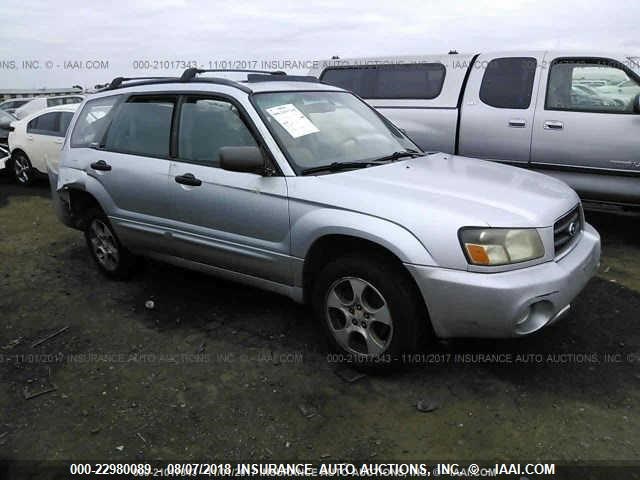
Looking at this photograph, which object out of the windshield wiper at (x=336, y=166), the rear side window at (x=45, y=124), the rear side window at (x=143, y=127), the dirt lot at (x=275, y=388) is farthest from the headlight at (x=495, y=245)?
the rear side window at (x=45, y=124)

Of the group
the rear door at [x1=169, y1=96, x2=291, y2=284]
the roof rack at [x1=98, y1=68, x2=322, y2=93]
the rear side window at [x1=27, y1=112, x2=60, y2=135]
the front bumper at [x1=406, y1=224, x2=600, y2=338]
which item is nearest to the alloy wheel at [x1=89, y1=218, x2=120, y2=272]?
the rear door at [x1=169, y1=96, x2=291, y2=284]

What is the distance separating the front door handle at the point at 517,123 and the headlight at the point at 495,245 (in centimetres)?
340

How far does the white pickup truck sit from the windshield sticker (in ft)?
10.2

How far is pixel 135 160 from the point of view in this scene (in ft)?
13.5

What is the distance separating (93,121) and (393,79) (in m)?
3.65

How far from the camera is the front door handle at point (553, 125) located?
556 centimetres

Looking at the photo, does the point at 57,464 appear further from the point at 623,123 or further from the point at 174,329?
the point at 623,123

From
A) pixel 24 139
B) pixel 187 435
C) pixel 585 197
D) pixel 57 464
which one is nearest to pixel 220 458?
pixel 187 435

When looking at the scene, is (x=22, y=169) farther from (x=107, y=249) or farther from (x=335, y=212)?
(x=335, y=212)

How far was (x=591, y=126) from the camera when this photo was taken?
5.39m

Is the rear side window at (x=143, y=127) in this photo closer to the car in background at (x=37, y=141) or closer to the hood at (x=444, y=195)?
the hood at (x=444, y=195)

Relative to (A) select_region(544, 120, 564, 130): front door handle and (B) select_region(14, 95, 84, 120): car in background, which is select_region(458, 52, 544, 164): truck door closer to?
(A) select_region(544, 120, 564, 130): front door handle

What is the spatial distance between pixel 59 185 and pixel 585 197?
501cm

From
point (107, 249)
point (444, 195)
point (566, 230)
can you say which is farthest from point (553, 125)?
point (107, 249)
